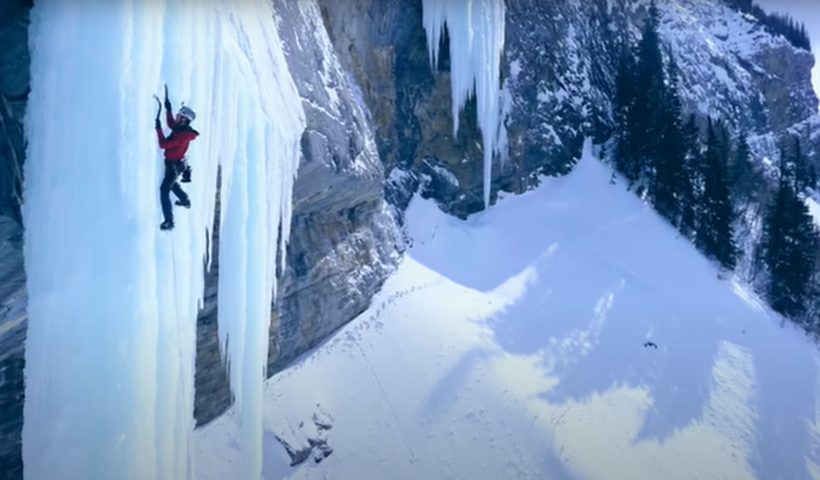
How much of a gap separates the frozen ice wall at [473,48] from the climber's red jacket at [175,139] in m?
9.67

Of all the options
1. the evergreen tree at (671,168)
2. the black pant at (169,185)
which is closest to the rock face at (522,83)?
the evergreen tree at (671,168)

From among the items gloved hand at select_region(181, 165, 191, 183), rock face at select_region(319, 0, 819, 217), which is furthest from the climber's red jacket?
rock face at select_region(319, 0, 819, 217)

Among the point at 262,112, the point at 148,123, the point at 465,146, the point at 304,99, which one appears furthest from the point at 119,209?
the point at 465,146

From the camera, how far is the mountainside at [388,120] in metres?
5.50

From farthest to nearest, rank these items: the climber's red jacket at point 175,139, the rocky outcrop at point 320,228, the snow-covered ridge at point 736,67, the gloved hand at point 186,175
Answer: the snow-covered ridge at point 736,67, the rocky outcrop at point 320,228, the gloved hand at point 186,175, the climber's red jacket at point 175,139

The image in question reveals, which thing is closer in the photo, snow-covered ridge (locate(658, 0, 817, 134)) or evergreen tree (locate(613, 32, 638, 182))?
evergreen tree (locate(613, 32, 638, 182))

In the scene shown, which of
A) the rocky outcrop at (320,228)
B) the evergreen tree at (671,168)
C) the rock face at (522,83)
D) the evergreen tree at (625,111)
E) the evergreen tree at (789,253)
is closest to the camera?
the rocky outcrop at (320,228)

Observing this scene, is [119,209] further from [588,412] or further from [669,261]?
[669,261]

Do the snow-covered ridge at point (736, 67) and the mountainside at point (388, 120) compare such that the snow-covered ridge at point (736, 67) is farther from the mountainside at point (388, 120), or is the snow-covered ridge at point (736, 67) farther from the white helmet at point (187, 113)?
the white helmet at point (187, 113)

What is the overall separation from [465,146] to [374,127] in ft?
9.14

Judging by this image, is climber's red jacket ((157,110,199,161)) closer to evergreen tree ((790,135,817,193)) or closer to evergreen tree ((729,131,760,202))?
evergreen tree ((729,131,760,202))

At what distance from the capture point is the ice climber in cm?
491

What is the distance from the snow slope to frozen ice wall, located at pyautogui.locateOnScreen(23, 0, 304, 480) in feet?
9.34

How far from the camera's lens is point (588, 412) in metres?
10.2
